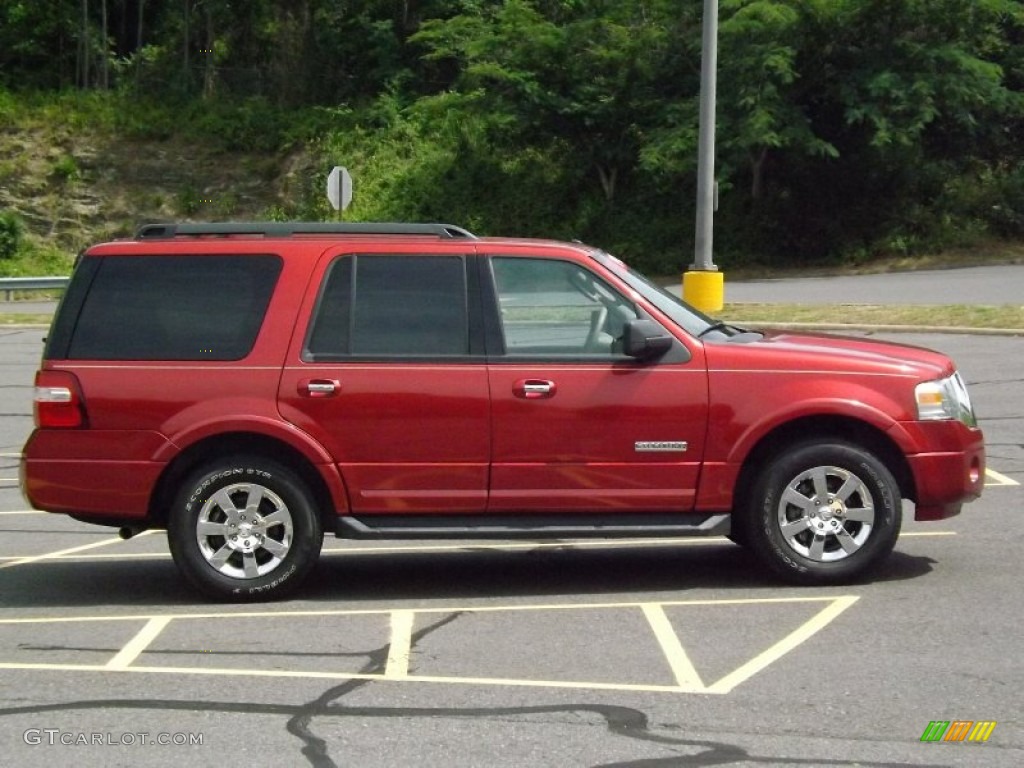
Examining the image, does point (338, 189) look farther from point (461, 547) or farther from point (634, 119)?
point (461, 547)

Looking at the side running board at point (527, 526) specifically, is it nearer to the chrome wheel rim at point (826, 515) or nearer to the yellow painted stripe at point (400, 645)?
the chrome wheel rim at point (826, 515)

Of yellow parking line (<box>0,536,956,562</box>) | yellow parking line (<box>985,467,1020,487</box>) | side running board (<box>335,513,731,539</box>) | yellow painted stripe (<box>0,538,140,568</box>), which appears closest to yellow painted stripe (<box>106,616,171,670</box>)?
side running board (<box>335,513,731,539</box>)

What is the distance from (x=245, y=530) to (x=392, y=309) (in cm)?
136

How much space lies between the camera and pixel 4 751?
5.55 m

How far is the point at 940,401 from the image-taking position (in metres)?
8.06

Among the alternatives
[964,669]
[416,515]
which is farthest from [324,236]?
[964,669]

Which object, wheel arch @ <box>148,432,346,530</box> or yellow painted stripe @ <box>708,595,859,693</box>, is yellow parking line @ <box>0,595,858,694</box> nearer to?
yellow painted stripe @ <box>708,595,859,693</box>

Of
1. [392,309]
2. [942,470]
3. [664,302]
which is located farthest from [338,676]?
[942,470]

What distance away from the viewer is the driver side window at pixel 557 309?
8.04 m

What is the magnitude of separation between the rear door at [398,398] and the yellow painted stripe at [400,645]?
63cm

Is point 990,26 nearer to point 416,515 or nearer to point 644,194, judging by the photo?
point 644,194

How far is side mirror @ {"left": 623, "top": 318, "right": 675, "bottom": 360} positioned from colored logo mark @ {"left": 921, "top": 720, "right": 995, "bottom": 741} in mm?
2684

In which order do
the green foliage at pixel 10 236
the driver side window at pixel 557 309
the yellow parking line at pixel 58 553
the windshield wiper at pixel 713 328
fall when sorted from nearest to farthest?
the driver side window at pixel 557 309
the windshield wiper at pixel 713 328
the yellow parking line at pixel 58 553
the green foliage at pixel 10 236

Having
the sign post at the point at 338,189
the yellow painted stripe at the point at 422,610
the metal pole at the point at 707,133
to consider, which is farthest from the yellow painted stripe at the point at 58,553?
the sign post at the point at 338,189
